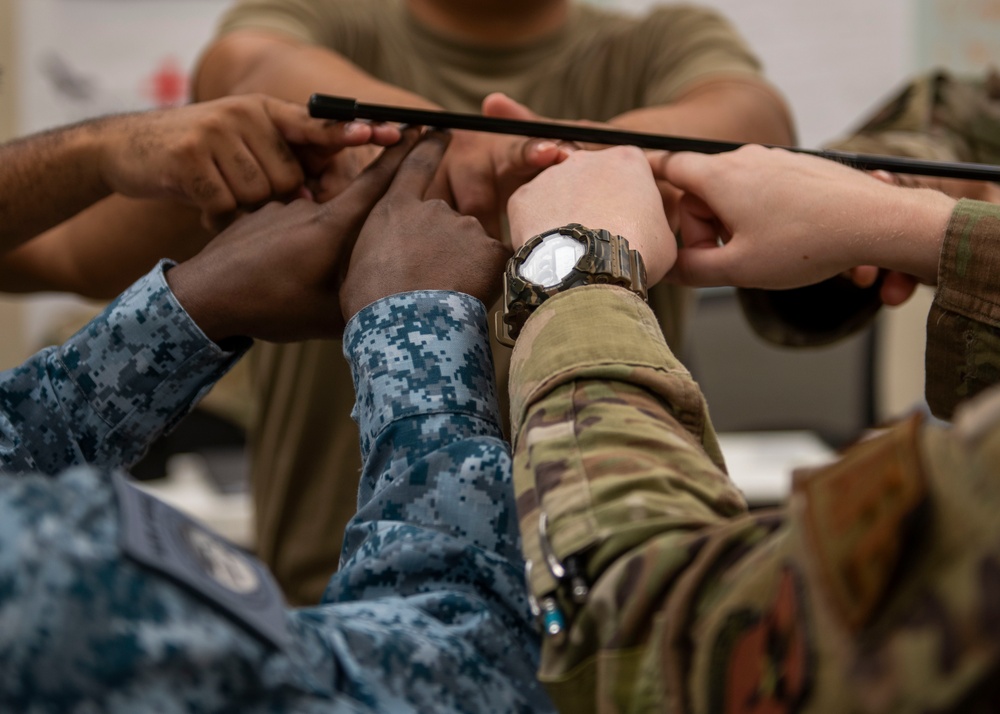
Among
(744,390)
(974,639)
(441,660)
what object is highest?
(974,639)

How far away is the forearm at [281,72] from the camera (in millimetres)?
955

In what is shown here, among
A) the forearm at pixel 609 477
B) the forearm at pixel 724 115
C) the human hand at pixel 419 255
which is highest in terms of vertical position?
the forearm at pixel 724 115

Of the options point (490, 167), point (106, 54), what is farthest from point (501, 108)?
point (106, 54)

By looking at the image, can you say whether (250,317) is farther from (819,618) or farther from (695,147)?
(819,618)

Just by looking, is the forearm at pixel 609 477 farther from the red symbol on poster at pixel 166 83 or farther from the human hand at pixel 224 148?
the red symbol on poster at pixel 166 83

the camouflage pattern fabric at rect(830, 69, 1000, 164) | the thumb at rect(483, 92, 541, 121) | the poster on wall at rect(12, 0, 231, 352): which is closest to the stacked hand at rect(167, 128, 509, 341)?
the thumb at rect(483, 92, 541, 121)

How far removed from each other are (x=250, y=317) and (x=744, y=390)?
1758mm

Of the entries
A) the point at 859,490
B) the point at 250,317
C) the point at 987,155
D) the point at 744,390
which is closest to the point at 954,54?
the point at 744,390

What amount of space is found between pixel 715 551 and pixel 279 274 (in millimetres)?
451

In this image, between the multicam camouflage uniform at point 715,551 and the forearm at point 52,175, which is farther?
the forearm at point 52,175

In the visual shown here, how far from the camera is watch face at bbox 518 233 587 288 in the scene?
0.62m

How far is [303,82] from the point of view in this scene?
3.25 ft

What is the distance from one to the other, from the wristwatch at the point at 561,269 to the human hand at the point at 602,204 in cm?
5

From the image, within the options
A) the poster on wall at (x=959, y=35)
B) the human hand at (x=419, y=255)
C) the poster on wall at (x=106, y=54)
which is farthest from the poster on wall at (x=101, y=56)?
the human hand at (x=419, y=255)
